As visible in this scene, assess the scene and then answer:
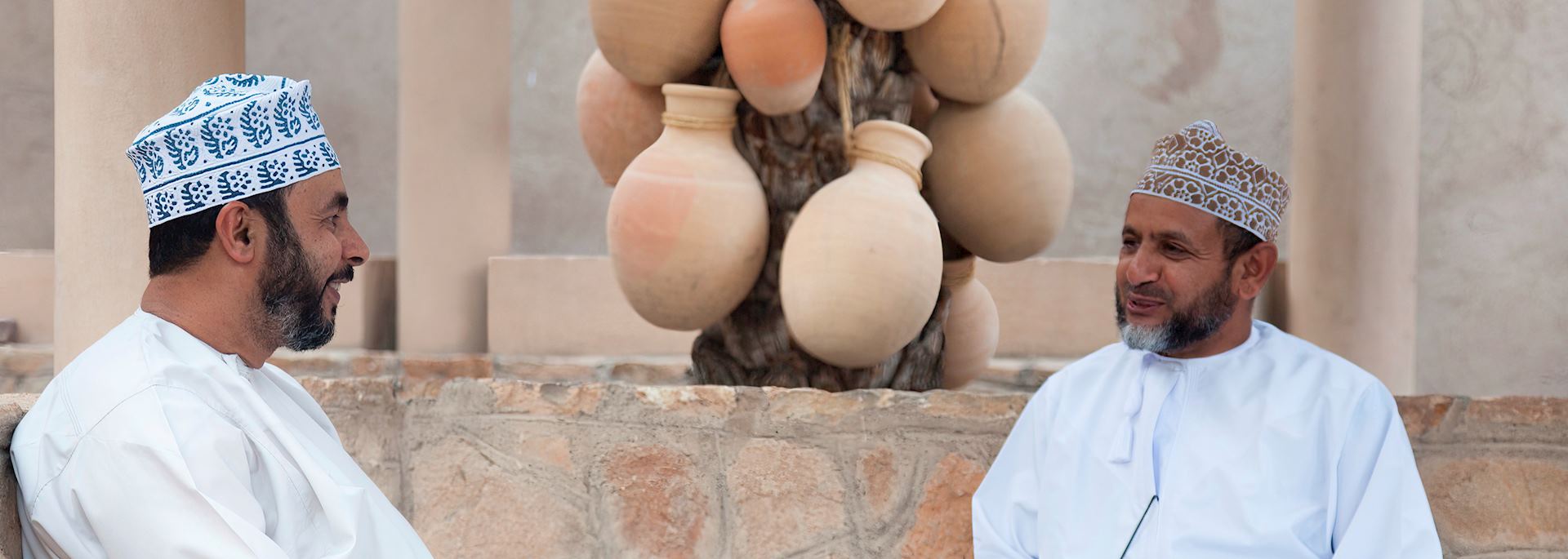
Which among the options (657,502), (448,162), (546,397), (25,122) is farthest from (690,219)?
(25,122)

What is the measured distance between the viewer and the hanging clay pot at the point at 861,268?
2879mm

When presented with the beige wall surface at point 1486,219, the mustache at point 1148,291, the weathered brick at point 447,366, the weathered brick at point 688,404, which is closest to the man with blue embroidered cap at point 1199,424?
the mustache at point 1148,291

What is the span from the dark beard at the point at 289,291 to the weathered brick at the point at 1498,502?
2.03m

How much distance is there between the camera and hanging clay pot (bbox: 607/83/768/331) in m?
3.04

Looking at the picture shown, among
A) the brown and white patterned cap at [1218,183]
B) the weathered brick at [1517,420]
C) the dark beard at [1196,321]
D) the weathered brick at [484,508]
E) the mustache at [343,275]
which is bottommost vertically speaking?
the weathered brick at [484,508]

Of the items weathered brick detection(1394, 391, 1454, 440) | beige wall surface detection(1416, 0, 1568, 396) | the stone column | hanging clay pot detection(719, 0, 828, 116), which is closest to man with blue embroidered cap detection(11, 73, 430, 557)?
hanging clay pot detection(719, 0, 828, 116)

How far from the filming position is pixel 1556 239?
15.6 feet

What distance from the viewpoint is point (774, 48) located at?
298cm

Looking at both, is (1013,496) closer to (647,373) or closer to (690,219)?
(690,219)

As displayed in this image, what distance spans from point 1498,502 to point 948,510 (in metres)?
1.04

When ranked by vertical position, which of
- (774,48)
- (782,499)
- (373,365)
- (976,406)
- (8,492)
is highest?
(774,48)

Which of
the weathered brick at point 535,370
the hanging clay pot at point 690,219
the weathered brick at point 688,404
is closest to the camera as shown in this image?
the weathered brick at point 688,404

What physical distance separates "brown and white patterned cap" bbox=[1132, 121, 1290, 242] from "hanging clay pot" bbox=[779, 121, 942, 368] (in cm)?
55

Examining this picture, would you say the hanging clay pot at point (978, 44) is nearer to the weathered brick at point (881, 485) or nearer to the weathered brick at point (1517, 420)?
the weathered brick at point (881, 485)
